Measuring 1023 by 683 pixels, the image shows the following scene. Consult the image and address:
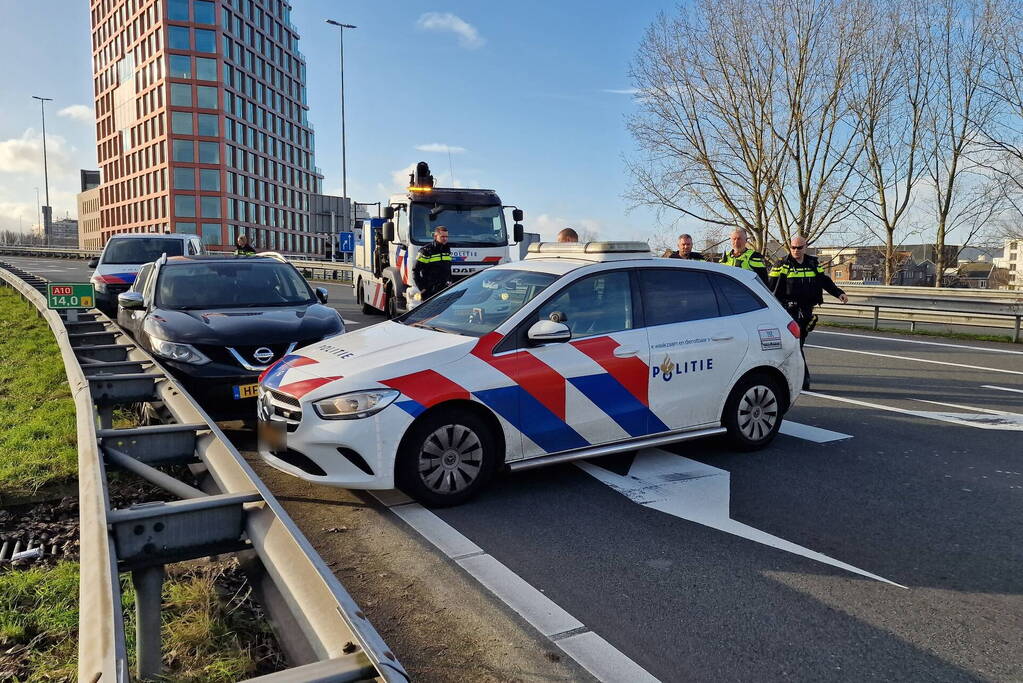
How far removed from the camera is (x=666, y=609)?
12.2 ft

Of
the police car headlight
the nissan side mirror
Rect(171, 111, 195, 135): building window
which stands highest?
Rect(171, 111, 195, 135): building window

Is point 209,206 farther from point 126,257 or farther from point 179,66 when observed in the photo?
point 126,257

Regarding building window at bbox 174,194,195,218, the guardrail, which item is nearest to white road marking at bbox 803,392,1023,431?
the guardrail

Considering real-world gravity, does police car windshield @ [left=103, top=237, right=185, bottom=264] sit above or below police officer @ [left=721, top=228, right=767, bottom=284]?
above

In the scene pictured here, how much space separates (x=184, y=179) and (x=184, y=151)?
2716 mm

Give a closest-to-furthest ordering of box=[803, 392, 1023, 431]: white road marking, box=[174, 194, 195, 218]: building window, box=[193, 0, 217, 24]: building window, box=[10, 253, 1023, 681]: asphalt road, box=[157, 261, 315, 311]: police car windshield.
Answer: box=[10, 253, 1023, 681]: asphalt road < box=[803, 392, 1023, 431]: white road marking < box=[157, 261, 315, 311]: police car windshield < box=[174, 194, 195, 218]: building window < box=[193, 0, 217, 24]: building window

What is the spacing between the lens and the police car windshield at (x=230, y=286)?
27.0 feet

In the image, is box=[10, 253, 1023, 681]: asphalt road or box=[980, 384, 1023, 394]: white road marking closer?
box=[10, 253, 1023, 681]: asphalt road

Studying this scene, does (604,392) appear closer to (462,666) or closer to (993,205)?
(462,666)

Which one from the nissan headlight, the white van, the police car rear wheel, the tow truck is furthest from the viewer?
the white van

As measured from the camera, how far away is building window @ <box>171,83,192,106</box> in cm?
7512

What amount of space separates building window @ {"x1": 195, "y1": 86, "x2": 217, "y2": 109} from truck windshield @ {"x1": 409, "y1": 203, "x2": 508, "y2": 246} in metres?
70.2

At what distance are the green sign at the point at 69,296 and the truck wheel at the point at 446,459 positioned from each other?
6.56 meters

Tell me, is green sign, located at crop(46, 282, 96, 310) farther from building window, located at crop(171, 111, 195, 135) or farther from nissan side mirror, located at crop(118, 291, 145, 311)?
building window, located at crop(171, 111, 195, 135)
